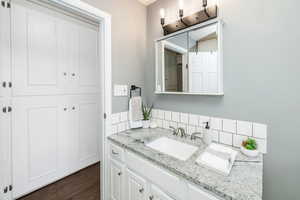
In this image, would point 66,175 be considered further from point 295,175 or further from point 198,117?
point 295,175

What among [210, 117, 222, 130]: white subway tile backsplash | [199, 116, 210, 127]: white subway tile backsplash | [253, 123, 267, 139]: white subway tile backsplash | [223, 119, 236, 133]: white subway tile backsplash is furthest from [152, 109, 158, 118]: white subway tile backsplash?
[253, 123, 267, 139]: white subway tile backsplash

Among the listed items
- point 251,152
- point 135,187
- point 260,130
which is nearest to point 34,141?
point 135,187

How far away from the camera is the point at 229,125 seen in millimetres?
1113

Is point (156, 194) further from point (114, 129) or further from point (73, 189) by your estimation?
point (73, 189)

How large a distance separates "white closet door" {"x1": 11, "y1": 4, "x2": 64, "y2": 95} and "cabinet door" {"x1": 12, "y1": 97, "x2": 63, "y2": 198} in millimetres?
168

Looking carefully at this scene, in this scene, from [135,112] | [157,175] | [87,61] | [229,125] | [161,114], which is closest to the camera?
[157,175]

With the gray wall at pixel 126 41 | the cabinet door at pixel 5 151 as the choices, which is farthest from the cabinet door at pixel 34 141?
the gray wall at pixel 126 41

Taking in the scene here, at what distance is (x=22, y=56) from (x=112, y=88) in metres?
1.09

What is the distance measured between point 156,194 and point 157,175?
0.14 m

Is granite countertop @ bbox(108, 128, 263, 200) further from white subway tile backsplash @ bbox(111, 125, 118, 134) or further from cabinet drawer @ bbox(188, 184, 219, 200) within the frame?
white subway tile backsplash @ bbox(111, 125, 118, 134)

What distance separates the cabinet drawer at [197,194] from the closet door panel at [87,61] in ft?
6.30

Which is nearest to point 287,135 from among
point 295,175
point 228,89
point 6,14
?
point 295,175

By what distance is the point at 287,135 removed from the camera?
873 millimetres

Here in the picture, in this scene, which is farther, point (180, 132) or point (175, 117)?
point (175, 117)
